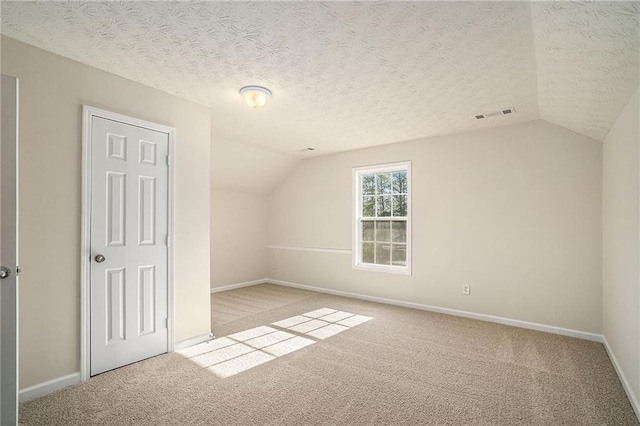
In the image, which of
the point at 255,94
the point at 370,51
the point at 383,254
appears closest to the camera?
the point at 370,51

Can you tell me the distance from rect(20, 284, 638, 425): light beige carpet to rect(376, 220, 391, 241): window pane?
1.80m

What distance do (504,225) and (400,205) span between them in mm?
1459

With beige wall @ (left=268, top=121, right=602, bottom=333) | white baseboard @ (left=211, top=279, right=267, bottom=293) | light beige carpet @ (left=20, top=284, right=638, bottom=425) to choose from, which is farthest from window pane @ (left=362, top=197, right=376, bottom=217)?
white baseboard @ (left=211, top=279, right=267, bottom=293)

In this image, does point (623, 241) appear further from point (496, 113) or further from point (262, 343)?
point (262, 343)

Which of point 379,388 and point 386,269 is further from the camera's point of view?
point 386,269

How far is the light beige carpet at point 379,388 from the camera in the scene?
2.14m

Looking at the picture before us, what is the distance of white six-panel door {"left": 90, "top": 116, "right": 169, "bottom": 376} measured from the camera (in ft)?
8.79

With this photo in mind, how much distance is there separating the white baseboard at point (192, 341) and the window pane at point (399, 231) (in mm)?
2908

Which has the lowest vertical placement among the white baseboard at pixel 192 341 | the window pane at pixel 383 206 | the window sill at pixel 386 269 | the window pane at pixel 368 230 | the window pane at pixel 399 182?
the white baseboard at pixel 192 341

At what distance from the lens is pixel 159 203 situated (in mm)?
3061

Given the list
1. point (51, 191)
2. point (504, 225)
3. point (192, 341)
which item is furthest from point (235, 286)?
point (504, 225)

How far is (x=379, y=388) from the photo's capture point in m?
2.51

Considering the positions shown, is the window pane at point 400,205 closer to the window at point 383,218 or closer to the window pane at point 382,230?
the window at point 383,218

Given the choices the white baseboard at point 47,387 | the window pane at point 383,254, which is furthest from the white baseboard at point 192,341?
the window pane at point 383,254
